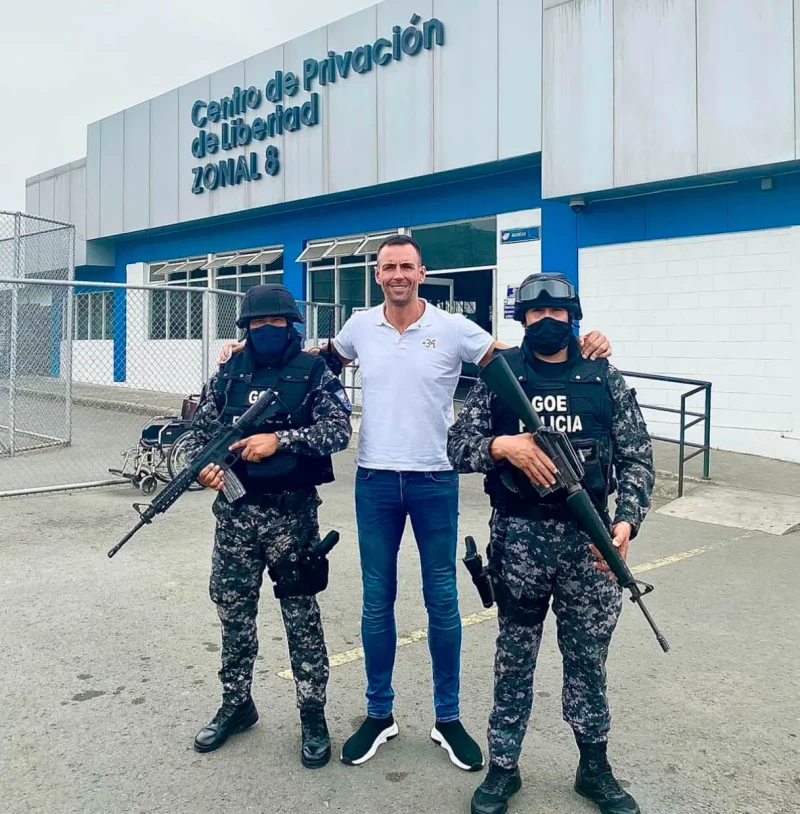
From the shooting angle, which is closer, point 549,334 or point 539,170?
point 549,334

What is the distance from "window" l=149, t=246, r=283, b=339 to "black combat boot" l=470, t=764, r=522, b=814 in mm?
14205

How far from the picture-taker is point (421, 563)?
3.18 meters

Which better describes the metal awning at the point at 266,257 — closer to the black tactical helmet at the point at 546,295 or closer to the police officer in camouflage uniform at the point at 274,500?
the police officer in camouflage uniform at the point at 274,500

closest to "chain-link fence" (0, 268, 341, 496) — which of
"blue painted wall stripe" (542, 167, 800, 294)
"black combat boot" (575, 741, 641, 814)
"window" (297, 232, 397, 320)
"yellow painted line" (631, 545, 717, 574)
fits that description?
"window" (297, 232, 397, 320)

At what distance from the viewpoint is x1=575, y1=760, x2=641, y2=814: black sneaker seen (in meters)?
2.72

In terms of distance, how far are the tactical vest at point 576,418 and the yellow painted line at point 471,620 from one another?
163 cm

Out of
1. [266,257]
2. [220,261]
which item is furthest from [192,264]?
[266,257]

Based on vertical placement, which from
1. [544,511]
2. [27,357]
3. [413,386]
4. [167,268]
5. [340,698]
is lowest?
[340,698]

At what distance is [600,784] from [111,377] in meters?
19.0

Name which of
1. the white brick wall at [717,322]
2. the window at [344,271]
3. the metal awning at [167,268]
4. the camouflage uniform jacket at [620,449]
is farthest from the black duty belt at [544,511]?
the metal awning at [167,268]

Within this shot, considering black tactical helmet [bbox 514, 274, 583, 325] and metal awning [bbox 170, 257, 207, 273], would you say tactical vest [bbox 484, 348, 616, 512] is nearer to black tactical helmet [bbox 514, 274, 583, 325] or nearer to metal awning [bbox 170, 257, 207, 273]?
black tactical helmet [bbox 514, 274, 583, 325]

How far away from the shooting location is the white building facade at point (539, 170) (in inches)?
392

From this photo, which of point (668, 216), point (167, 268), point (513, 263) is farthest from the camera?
point (167, 268)

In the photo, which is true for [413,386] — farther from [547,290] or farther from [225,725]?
[225,725]
